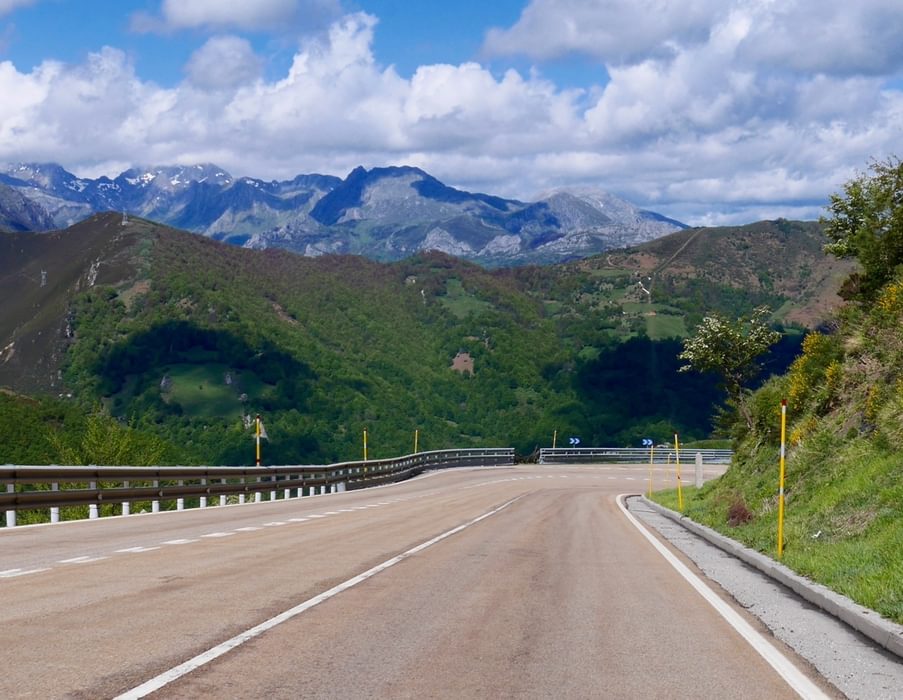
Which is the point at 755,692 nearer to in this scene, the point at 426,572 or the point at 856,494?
the point at 426,572

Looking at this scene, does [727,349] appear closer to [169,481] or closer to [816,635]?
[169,481]

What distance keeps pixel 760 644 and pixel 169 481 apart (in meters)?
31.1

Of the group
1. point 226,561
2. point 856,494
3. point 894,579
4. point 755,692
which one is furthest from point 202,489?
point 755,692

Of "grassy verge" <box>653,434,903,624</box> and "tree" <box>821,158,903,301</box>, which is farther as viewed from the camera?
"tree" <box>821,158,903,301</box>

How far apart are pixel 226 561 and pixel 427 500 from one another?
68.0ft

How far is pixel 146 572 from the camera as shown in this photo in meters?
12.1

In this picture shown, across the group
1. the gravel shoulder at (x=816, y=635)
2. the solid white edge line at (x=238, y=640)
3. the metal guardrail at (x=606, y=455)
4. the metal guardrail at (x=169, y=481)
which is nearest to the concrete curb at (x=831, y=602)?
the gravel shoulder at (x=816, y=635)

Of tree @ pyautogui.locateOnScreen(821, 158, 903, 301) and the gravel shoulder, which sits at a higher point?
tree @ pyautogui.locateOnScreen(821, 158, 903, 301)

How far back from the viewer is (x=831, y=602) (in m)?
10.0

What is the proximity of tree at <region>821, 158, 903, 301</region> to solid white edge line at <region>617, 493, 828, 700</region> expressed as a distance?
12.5m

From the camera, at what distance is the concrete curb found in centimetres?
838

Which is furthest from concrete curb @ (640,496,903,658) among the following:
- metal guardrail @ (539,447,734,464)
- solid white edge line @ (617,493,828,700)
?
metal guardrail @ (539,447,734,464)

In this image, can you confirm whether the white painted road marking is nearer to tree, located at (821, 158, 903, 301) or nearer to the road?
the road

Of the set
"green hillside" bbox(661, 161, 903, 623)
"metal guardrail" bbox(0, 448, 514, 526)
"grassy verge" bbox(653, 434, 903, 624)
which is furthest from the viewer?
"metal guardrail" bbox(0, 448, 514, 526)
